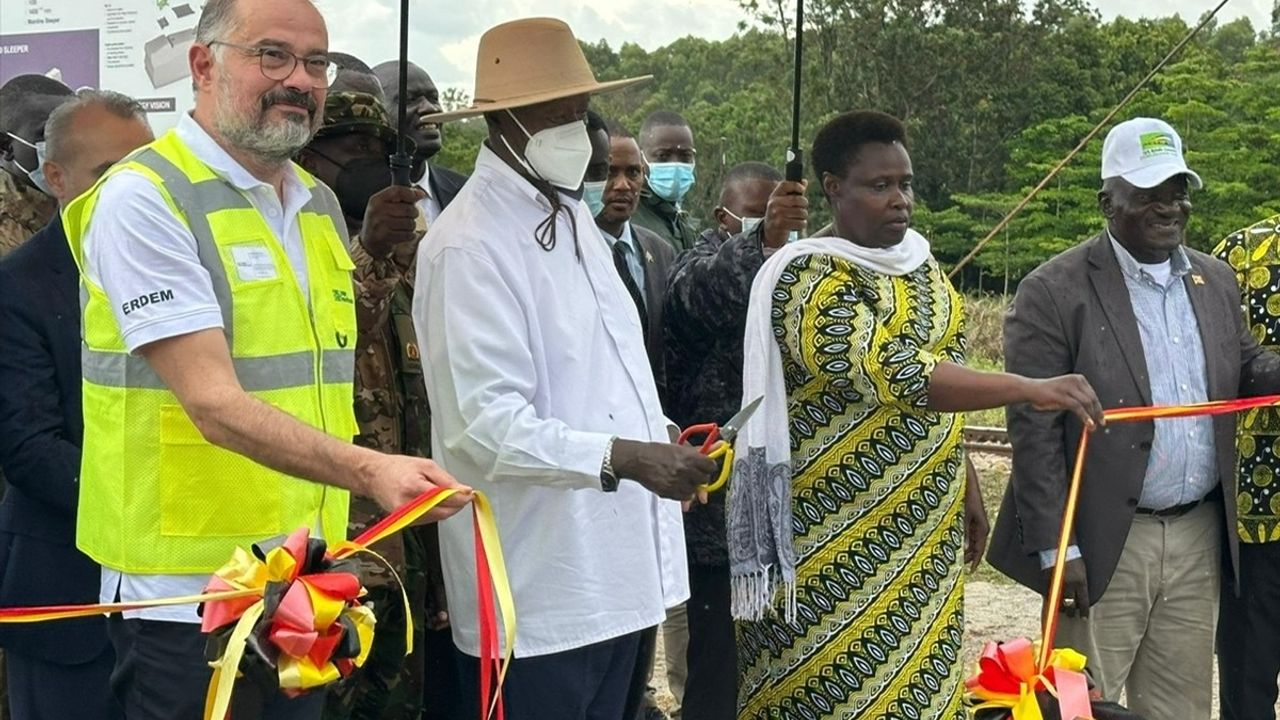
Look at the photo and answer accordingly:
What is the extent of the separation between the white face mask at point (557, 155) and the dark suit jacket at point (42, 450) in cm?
120

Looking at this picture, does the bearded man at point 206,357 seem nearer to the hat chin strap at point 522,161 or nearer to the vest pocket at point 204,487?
the vest pocket at point 204,487

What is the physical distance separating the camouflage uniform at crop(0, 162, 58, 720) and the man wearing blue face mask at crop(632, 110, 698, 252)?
276cm

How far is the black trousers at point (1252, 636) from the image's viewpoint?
5039mm

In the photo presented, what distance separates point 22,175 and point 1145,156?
3.44m

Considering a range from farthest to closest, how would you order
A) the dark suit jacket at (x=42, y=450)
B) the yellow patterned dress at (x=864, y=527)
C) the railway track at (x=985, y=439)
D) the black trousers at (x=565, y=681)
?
the railway track at (x=985, y=439), the yellow patterned dress at (x=864, y=527), the dark suit jacket at (x=42, y=450), the black trousers at (x=565, y=681)

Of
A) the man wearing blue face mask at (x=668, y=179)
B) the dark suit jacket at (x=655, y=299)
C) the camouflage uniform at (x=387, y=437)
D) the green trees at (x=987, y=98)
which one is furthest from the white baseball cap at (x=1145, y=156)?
the green trees at (x=987, y=98)

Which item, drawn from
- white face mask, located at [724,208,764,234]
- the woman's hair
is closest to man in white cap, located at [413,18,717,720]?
the woman's hair

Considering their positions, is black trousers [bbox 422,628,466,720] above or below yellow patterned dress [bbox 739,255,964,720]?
below

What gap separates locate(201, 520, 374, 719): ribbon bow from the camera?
8.71 ft

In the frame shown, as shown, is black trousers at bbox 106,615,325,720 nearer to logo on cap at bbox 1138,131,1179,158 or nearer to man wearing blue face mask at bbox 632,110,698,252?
logo on cap at bbox 1138,131,1179,158

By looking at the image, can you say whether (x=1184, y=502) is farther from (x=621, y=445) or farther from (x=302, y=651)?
(x=302, y=651)

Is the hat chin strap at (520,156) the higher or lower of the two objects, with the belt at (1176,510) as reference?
higher

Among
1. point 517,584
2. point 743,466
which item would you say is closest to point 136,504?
point 517,584

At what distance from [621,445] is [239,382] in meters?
0.85
